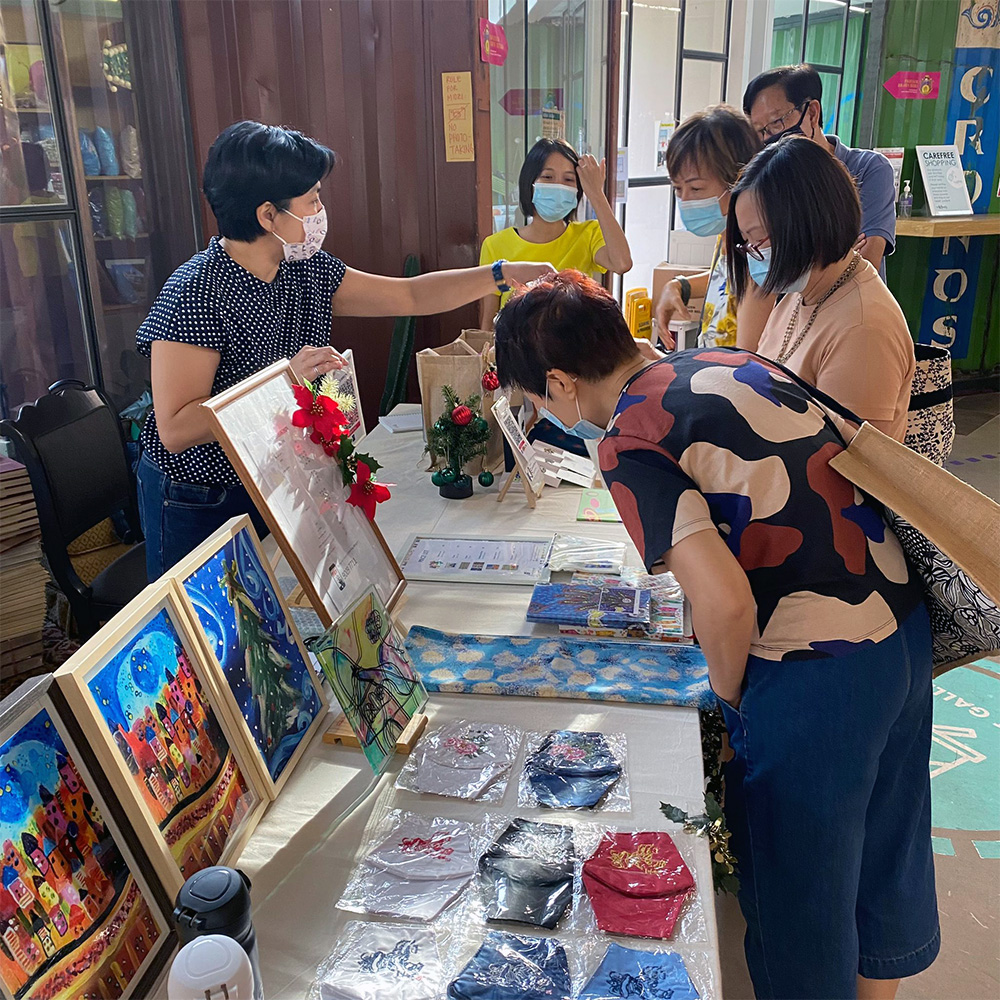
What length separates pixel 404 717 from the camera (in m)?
1.30

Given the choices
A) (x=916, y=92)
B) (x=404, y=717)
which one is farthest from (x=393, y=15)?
(x=916, y=92)

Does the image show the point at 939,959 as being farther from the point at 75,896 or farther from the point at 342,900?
the point at 75,896

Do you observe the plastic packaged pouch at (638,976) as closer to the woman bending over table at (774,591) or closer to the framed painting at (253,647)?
the woman bending over table at (774,591)

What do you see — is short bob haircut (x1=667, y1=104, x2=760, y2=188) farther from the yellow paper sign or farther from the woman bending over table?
the yellow paper sign

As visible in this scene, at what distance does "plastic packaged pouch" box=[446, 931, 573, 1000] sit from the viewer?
0.88 meters

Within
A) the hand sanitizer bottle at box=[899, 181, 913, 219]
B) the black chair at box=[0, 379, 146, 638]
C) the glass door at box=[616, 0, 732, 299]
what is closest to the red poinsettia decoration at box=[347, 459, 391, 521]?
the black chair at box=[0, 379, 146, 638]

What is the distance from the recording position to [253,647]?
3.97 ft

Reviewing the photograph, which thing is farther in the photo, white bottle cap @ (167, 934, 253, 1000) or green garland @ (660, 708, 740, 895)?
green garland @ (660, 708, 740, 895)

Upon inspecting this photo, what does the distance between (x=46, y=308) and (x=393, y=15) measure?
1703mm

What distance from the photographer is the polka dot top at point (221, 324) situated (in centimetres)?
158

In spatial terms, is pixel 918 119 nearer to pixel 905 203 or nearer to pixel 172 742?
pixel 905 203

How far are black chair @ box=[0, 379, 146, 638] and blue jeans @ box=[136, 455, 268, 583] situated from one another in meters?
0.64

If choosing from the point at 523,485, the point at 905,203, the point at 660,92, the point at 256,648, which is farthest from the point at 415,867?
the point at 905,203

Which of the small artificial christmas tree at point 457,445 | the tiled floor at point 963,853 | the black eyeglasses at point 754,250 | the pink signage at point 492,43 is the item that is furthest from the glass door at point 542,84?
the tiled floor at point 963,853
